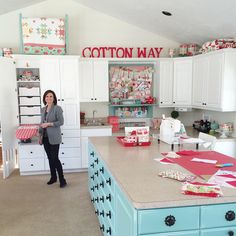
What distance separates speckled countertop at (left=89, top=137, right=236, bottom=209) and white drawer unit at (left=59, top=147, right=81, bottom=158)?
2.07 meters

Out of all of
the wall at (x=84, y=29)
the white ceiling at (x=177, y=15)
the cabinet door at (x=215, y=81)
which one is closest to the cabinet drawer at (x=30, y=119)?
the wall at (x=84, y=29)

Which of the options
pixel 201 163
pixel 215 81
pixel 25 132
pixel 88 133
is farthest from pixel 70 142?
pixel 201 163

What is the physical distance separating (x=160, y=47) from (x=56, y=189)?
11.6 ft

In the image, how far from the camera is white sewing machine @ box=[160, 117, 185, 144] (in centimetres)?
309

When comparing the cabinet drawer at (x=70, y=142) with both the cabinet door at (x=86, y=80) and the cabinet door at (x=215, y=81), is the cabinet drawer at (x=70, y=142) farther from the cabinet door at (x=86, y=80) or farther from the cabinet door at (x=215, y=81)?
the cabinet door at (x=215, y=81)

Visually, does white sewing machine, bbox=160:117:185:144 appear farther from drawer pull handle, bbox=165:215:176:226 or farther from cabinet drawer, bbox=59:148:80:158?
cabinet drawer, bbox=59:148:80:158

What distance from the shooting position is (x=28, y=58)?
489cm

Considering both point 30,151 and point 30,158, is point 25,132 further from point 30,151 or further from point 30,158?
point 30,158

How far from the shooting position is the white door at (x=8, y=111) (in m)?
4.65

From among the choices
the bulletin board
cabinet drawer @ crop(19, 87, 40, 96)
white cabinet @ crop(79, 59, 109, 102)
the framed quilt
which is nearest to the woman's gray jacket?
cabinet drawer @ crop(19, 87, 40, 96)

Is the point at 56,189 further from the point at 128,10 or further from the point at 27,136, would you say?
the point at 128,10

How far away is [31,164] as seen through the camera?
4863mm

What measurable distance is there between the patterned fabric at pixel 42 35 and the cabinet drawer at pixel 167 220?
4.09 meters

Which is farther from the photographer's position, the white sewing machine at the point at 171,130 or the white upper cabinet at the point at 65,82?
the white upper cabinet at the point at 65,82
